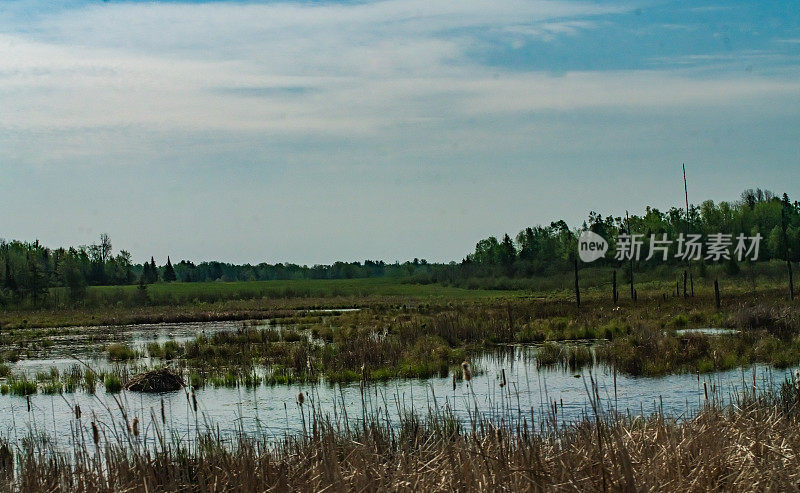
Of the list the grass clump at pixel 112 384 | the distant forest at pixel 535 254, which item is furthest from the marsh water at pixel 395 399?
the distant forest at pixel 535 254

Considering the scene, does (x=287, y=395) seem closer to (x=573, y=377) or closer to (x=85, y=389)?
(x=85, y=389)

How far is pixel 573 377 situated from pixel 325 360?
727 cm

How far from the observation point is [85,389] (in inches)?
858

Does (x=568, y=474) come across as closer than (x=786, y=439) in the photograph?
Yes

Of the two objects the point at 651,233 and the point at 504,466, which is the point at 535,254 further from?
the point at 504,466

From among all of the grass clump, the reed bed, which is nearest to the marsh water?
the grass clump

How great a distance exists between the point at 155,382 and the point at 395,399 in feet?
26.2

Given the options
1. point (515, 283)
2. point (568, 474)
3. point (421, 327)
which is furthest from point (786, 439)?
point (515, 283)

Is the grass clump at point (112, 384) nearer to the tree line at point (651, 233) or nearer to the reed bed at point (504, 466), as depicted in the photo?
the reed bed at point (504, 466)

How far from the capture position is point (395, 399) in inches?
662

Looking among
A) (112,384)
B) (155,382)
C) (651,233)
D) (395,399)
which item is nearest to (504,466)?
(395,399)

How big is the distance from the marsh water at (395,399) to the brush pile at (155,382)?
0.30 m

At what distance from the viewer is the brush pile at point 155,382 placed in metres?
21.5

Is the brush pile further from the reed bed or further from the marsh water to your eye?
the reed bed
